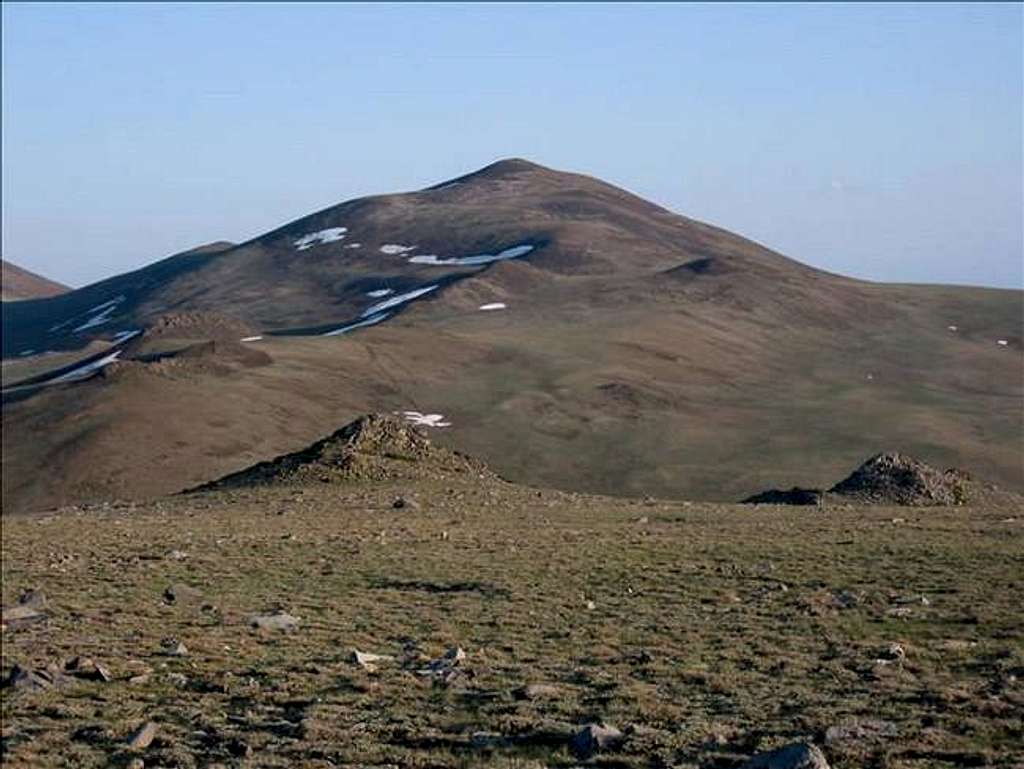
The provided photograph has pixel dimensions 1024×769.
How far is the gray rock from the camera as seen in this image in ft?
32.4

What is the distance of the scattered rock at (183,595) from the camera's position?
66.2 ft

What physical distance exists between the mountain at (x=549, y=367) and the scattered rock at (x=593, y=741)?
1838 inches

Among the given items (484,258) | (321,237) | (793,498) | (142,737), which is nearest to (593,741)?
(142,737)

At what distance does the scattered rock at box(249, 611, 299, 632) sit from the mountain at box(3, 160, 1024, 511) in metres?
40.7

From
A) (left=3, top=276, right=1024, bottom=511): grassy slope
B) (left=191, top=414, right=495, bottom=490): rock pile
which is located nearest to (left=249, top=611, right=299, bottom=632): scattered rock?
(left=191, top=414, right=495, bottom=490): rock pile

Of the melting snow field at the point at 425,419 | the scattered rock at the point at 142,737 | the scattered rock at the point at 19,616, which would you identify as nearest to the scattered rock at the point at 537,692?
the scattered rock at the point at 142,737

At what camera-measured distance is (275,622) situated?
17.9 m

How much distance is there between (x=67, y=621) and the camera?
1902 cm

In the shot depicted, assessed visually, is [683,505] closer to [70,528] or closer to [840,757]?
[70,528]

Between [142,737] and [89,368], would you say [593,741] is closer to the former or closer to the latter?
[142,737]

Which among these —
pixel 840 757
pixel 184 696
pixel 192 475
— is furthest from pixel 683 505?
pixel 192 475

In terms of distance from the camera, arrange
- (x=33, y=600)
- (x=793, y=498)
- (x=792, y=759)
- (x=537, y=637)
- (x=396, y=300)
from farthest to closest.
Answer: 1. (x=396, y=300)
2. (x=793, y=498)
3. (x=33, y=600)
4. (x=537, y=637)
5. (x=792, y=759)

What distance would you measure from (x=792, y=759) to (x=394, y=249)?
149m

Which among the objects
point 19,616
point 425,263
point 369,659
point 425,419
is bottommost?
point 19,616
